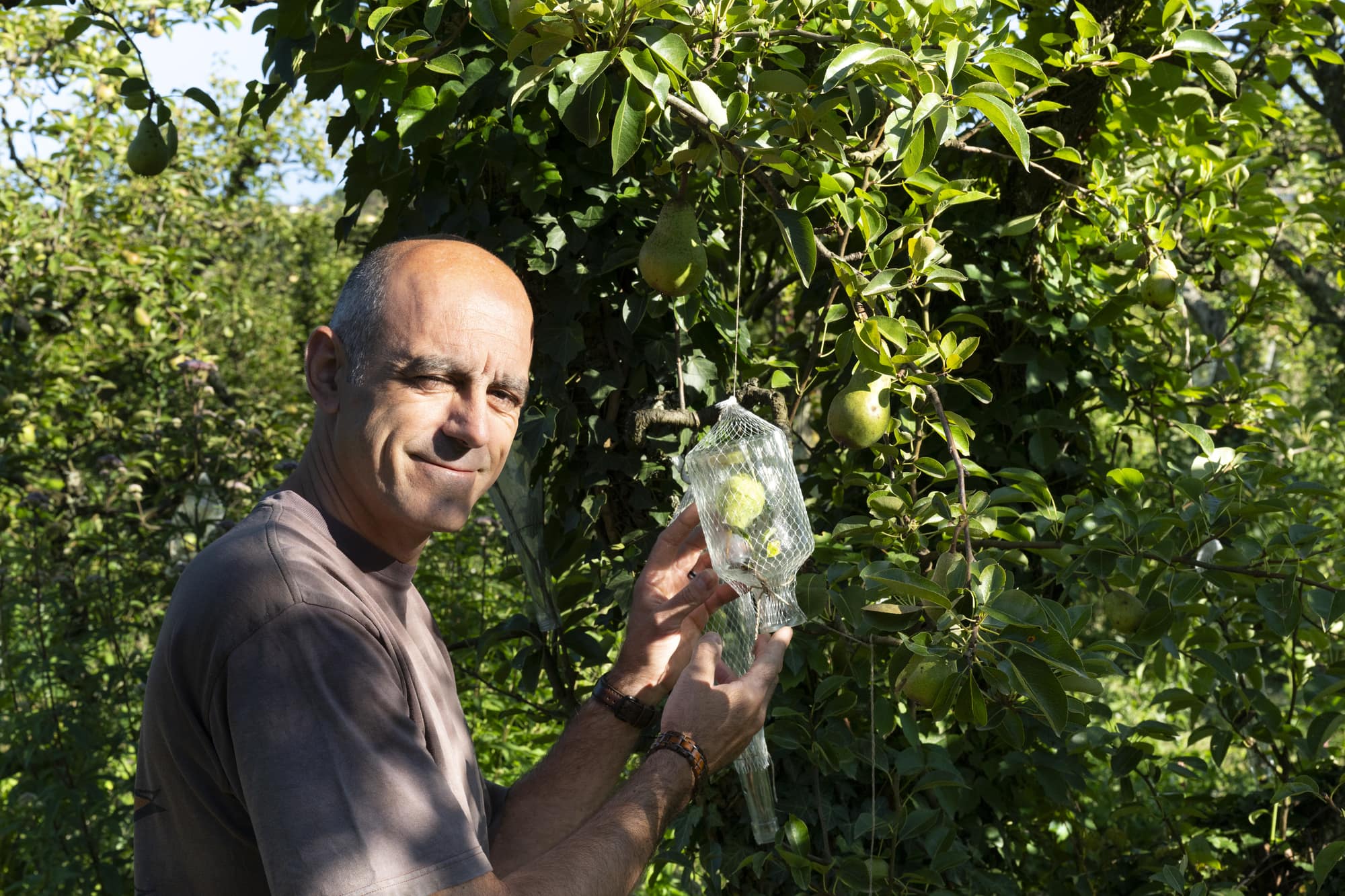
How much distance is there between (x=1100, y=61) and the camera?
7.19 ft

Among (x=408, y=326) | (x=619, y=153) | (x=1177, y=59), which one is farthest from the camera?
(x=1177, y=59)

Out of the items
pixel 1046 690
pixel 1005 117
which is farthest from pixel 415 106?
pixel 1046 690

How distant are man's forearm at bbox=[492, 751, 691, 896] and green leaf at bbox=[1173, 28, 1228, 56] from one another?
1591 mm

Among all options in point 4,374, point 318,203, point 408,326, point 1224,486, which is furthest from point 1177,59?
point 318,203

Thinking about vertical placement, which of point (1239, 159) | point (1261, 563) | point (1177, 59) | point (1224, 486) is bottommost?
point (1261, 563)

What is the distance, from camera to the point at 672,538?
179 cm

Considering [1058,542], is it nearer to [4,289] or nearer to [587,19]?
[587,19]

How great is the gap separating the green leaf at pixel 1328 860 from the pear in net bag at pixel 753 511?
0.93m

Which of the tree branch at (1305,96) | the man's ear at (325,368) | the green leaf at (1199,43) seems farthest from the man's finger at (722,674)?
the tree branch at (1305,96)

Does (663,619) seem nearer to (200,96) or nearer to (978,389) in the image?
(978,389)

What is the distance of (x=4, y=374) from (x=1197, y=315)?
4769mm

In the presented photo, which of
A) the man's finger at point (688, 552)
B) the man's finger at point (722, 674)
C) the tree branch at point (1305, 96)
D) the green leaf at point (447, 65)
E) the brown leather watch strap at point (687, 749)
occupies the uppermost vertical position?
the green leaf at point (447, 65)

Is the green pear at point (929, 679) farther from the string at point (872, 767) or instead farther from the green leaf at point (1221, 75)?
the green leaf at point (1221, 75)

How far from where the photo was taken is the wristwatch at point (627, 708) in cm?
179
